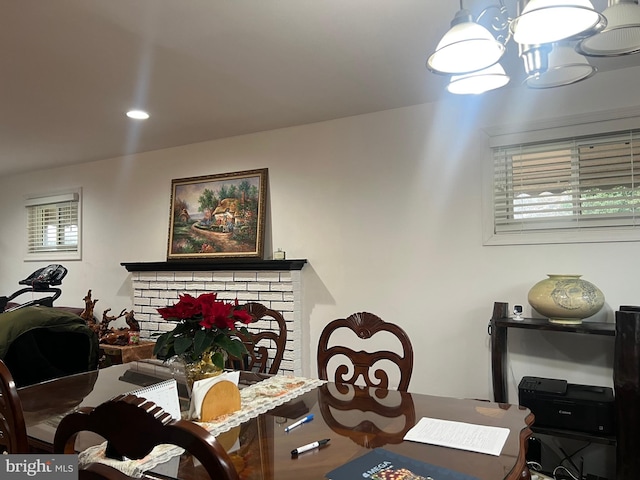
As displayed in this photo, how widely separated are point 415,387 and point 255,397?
177cm

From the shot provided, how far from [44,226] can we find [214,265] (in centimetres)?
279

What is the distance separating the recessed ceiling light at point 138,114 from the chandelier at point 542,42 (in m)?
2.48

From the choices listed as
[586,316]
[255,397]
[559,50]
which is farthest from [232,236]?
[559,50]

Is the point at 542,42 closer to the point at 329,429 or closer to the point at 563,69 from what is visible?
the point at 563,69

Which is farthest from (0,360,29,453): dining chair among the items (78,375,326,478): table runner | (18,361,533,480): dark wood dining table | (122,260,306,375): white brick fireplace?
(122,260,306,375): white brick fireplace

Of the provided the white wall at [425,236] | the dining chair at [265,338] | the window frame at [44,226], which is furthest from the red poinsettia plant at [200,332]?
the window frame at [44,226]

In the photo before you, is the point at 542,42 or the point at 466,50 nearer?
the point at 542,42

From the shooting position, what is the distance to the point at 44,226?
548 centimetres

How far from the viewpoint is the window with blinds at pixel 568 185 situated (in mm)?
2697

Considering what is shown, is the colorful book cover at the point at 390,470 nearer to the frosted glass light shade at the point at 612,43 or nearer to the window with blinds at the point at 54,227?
the frosted glass light shade at the point at 612,43

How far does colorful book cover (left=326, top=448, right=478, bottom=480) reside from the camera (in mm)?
1078

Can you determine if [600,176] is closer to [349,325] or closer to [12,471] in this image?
[349,325]

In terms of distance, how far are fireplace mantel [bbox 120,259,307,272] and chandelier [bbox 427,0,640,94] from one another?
2218 mm


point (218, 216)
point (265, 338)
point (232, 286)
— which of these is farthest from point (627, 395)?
point (218, 216)
